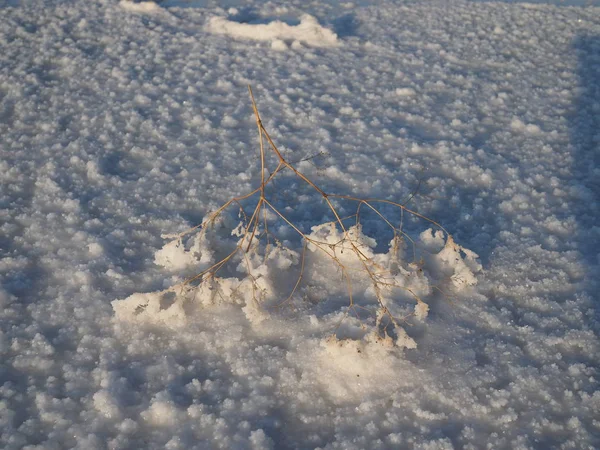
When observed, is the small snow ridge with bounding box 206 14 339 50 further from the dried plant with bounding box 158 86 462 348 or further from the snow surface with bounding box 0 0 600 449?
the dried plant with bounding box 158 86 462 348

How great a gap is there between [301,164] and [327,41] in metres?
1.97

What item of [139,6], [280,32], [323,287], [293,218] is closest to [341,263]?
[323,287]

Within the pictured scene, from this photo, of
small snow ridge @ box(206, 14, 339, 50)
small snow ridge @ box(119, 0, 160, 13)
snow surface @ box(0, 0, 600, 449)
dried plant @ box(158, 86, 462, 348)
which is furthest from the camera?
small snow ridge @ box(119, 0, 160, 13)

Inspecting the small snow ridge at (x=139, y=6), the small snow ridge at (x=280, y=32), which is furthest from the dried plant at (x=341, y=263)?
the small snow ridge at (x=139, y=6)

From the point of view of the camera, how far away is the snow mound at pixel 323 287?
2143 mm

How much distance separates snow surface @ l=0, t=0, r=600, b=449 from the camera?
6.16 ft

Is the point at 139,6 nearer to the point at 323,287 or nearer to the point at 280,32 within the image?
the point at 280,32

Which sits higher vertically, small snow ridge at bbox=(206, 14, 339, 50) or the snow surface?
small snow ridge at bbox=(206, 14, 339, 50)

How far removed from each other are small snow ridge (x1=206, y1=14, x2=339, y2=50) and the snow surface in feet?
0.09

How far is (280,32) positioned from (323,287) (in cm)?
316

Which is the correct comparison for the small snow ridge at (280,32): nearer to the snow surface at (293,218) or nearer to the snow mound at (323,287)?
the snow surface at (293,218)

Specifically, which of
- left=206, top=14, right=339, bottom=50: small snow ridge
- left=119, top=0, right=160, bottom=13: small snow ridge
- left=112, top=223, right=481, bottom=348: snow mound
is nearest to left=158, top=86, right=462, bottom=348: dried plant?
left=112, top=223, right=481, bottom=348: snow mound

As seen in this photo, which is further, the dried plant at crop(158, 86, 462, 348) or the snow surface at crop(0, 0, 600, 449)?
the dried plant at crop(158, 86, 462, 348)

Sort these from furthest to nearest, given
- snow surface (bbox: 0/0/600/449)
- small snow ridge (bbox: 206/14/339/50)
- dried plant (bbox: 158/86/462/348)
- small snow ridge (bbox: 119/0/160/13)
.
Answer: small snow ridge (bbox: 119/0/160/13) < small snow ridge (bbox: 206/14/339/50) < dried plant (bbox: 158/86/462/348) < snow surface (bbox: 0/0/600/449)
